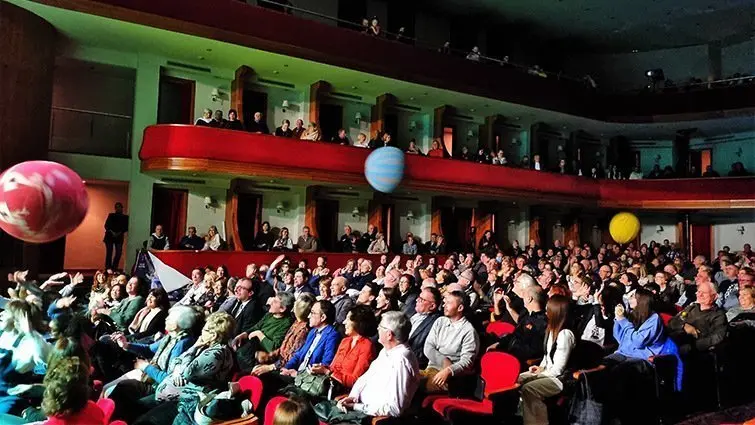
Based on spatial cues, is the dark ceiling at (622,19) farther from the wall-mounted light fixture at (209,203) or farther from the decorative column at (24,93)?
the decorative column at (24,93)

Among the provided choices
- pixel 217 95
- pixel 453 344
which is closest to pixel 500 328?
pixel 453 344

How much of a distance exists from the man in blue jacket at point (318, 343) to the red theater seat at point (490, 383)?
88 cm

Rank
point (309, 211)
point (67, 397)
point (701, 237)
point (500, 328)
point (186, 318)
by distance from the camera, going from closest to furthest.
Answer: point (67, 397) → point (186, 318) → point (500, 328) → point (309, 211) → point (701, 237)

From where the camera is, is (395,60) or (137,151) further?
(395,60)

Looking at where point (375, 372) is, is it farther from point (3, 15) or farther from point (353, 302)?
point (3, 15)

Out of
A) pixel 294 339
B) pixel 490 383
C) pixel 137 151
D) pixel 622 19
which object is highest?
pixel 622 19

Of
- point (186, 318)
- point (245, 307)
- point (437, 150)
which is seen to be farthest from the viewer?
point (437, 150)

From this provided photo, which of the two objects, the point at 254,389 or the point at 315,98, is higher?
the point at 315,98

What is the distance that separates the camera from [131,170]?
38.5 ft

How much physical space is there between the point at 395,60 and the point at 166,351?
10372 mm

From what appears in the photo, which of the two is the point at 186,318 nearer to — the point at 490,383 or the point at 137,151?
the point at 490,383

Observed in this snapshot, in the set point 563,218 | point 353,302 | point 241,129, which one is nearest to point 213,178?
point 241,129

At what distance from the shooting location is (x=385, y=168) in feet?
31.0

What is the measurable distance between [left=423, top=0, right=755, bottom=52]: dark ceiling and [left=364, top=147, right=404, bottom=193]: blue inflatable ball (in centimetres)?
899
